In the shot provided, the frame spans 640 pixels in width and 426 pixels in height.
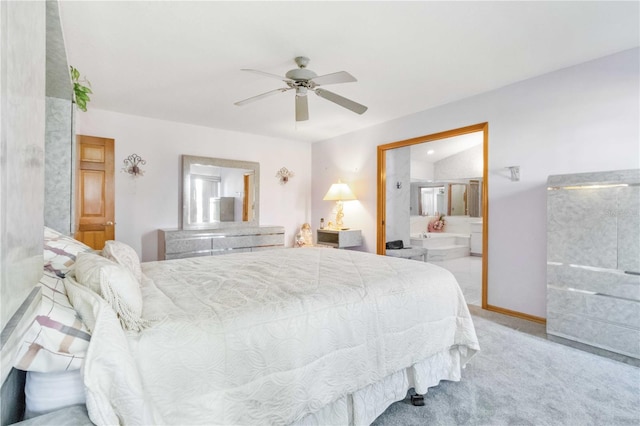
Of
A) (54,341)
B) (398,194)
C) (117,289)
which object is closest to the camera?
(54,341)

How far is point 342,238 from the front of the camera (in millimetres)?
5094

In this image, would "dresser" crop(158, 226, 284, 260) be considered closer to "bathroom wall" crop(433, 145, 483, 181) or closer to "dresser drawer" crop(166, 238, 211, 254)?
"dresser drawer" crop(166, 238, 211, 254)

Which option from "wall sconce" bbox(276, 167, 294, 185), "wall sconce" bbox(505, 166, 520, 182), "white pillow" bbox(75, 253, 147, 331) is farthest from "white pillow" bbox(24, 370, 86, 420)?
"wall sconce" bbox(276, 167, 294, 185)

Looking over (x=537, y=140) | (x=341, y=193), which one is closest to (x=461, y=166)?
(x=341, y=193)

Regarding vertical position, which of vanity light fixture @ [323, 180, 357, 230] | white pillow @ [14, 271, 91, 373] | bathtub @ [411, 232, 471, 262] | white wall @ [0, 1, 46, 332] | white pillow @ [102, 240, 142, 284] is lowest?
bathtub @ [411, 232, 471, 262]

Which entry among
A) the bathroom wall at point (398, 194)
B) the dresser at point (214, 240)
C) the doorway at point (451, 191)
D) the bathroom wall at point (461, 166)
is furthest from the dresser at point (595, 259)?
the dresser at point (214, 240)

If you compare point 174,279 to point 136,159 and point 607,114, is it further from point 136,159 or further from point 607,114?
point 607,114

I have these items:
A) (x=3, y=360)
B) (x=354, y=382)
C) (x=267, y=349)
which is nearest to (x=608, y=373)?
(x=354, y=382)

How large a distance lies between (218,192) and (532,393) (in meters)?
4.69

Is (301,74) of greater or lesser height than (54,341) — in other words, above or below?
above

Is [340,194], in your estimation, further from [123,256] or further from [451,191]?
[123,256]

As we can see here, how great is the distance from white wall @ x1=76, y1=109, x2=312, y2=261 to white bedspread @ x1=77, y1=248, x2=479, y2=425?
2854 millimetres

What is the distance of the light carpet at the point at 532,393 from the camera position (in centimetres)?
175

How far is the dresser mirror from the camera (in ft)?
16.2
